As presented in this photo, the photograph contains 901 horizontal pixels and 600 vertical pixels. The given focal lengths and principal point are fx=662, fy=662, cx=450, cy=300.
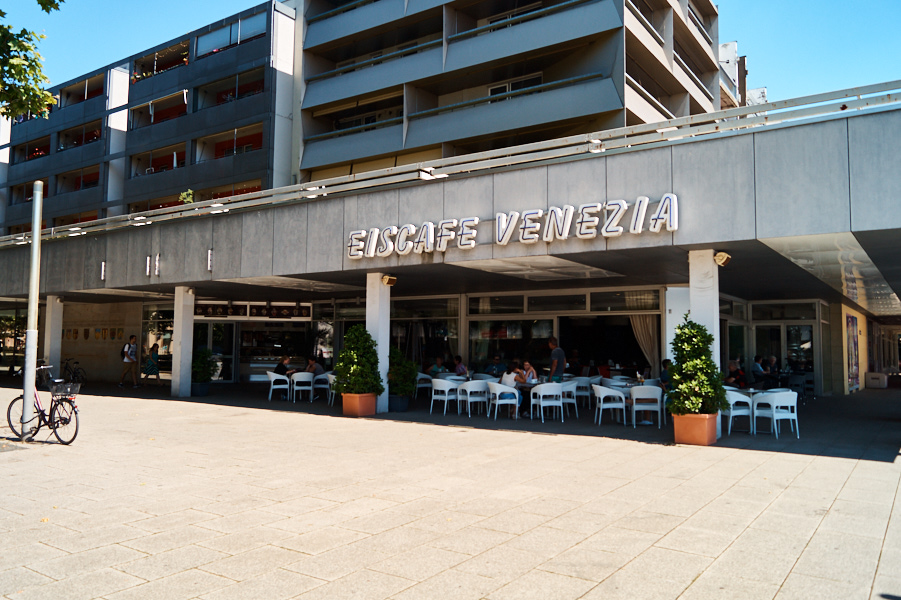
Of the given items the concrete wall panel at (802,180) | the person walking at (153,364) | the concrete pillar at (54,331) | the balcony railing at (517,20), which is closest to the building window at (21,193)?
the concrete pillar at (54,331)

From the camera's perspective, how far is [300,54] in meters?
26.4

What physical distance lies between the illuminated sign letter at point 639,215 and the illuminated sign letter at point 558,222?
41.4 inches

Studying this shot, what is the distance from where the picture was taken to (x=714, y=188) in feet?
31.5

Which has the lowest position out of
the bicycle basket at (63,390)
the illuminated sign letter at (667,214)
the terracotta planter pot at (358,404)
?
the terracotta planter pot at (358,404)

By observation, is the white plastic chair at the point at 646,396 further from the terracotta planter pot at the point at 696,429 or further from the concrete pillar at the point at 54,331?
the concrete pillar at the point at 54,331

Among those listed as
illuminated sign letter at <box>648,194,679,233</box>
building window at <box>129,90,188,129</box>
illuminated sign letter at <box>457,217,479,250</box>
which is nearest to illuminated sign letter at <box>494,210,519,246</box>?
illuminated sign letter at <box>457,217,479,250</box>

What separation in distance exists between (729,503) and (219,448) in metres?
6.76

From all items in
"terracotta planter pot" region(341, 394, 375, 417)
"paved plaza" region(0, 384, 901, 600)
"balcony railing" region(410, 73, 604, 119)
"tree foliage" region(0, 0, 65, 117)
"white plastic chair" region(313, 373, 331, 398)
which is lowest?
"paved plaza" region(0, 384, 901, 600)

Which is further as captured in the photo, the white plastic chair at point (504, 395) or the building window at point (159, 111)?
the building window at point (159, 111)

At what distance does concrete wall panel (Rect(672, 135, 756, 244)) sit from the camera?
937 cm

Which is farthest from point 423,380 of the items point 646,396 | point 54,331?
point 54,331

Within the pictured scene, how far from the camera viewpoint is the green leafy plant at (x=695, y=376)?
9727 mm

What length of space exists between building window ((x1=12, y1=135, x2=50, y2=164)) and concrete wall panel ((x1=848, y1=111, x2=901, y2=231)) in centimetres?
3831

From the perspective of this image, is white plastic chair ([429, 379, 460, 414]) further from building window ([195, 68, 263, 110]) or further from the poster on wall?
building window ([195, 68, 263, 110])
